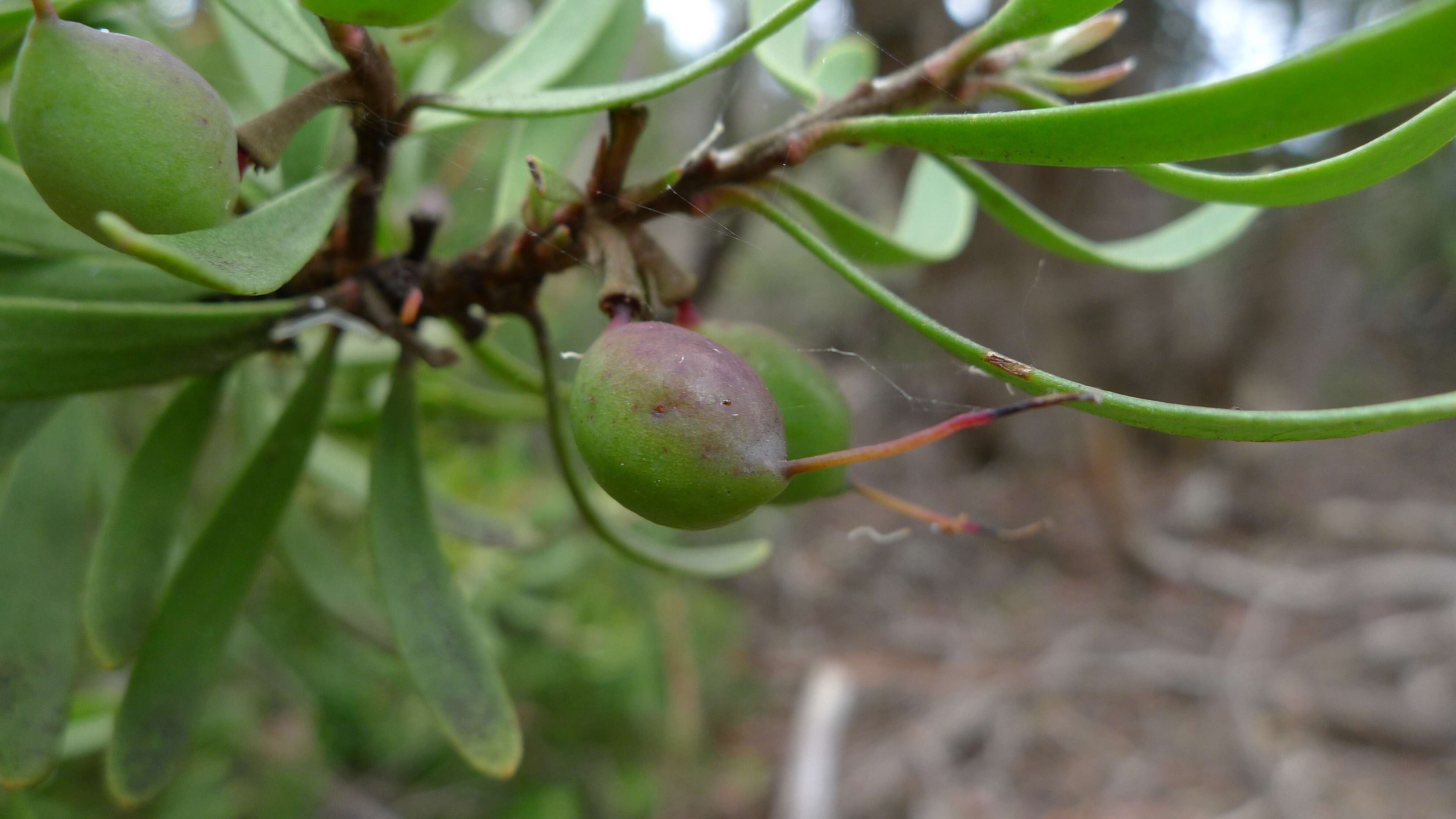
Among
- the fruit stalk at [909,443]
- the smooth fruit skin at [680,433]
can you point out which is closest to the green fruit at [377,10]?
the smooth fruit skin at [680,433]

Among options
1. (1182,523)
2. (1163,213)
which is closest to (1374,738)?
(1182,523)

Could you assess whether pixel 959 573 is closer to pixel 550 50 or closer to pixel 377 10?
pixel 550 50

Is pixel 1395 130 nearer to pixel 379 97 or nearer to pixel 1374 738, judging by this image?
pixel 379 97

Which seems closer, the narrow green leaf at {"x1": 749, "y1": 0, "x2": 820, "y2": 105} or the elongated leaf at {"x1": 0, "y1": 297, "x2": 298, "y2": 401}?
the elongated leaf at {"x1": 0, "y1": 297, "x2": 298, "y2": 401}

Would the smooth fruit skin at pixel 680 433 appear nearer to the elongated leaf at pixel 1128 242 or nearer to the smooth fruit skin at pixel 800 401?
the smooth fruit skin at pixel 800 401

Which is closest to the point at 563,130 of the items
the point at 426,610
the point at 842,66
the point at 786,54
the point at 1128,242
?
the point at 786,54

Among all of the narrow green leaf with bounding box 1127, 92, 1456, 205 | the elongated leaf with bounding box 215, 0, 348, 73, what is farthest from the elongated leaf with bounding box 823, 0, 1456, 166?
the elongated leaf with bounding box 215, 0, 348, 73

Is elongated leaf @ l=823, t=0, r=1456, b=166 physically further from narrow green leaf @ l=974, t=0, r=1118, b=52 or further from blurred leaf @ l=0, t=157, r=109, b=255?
blurred leaf @ l=0, t=157, r=109, b=255

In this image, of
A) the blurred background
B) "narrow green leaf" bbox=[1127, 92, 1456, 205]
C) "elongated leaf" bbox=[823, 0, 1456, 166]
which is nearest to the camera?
"elongated leaf" bbox=[823, 0, 1456, 166]
